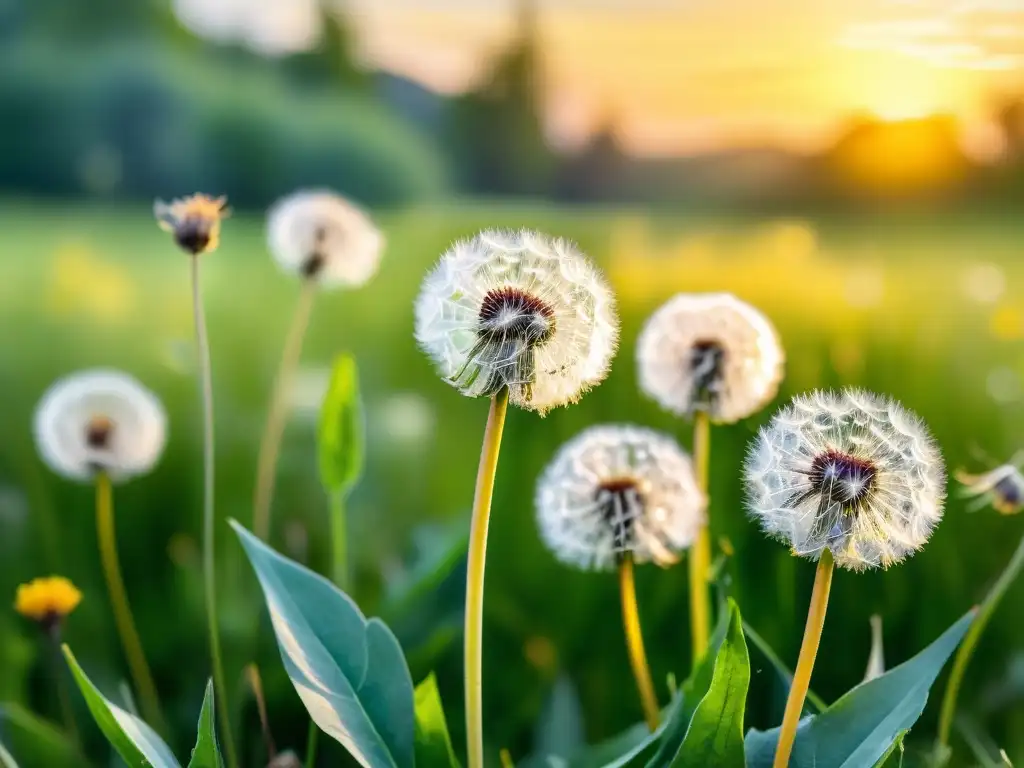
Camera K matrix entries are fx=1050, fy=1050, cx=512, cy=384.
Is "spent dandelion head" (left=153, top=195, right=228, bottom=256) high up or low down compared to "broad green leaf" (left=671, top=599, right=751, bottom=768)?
up

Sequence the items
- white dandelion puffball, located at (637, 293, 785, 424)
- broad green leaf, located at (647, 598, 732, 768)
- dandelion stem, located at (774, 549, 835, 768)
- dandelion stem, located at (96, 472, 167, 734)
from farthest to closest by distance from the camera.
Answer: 1. dandelion stem, located at (96, 472, 167, 734)
2. white dandelion puffball, located at (637, 293, 785, 424)
3. broad green leaf, located at (647, 598, 732, 768)
4. dandelion stem, located at (774, 549, 835, 768)

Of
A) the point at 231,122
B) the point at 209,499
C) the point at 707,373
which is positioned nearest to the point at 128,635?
the point at 209,499

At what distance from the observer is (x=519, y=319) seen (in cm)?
46

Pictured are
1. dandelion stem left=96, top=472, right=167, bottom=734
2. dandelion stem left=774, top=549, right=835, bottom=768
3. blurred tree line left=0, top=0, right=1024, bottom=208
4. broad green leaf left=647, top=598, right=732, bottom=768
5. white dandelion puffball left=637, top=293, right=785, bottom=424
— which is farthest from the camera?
blurred tree line left=0, top=0, right=1024, bottom=208

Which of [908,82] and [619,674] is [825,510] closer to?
[619,674]

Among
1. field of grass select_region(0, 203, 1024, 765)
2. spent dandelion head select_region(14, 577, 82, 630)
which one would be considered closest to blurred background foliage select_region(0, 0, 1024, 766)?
field of grass select_region(0, 203, 1024, 765)

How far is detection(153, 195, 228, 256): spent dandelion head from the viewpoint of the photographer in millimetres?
599

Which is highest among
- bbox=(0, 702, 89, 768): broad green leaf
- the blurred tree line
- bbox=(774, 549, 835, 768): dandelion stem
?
the blurred tree line

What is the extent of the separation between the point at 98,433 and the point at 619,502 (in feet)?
1.50

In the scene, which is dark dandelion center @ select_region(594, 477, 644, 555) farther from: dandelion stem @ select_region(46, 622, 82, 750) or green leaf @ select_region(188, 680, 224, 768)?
dandelion stem @ select_region(46, 622, 82, 750)

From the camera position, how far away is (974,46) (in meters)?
0.79

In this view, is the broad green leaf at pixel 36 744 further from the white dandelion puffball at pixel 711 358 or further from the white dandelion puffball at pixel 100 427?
the white dandelion puffball at pixel 711 358

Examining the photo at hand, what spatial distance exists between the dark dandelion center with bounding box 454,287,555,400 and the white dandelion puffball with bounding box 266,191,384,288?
43 cm

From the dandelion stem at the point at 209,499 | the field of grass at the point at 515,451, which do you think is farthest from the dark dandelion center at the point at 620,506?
the dandelion stem at the point at 209,499
